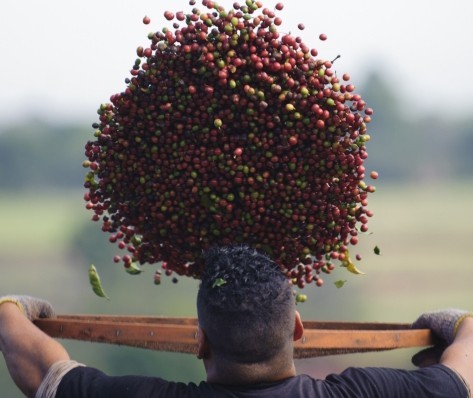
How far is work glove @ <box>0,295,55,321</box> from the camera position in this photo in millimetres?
4391

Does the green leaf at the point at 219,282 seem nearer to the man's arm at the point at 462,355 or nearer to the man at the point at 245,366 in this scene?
the man at the point at 245,366

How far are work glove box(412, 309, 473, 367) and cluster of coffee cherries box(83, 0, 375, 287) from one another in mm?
483

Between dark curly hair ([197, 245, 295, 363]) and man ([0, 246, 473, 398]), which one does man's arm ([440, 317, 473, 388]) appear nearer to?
man ([0, 246, 473, 398])

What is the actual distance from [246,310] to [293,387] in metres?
0.33

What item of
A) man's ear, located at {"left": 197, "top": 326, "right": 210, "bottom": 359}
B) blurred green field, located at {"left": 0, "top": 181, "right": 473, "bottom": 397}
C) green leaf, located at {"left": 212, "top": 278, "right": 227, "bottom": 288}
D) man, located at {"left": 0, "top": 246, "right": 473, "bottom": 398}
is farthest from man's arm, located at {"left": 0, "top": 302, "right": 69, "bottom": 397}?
blurred green field, located at {"left": 0, "top": 181, "right": 473, "bottom": 397}

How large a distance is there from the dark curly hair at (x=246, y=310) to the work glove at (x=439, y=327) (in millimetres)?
893

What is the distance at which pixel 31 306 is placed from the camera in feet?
14.6

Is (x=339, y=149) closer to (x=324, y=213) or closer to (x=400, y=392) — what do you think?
(x=324, y=213)

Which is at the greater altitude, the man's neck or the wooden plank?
the man's neck

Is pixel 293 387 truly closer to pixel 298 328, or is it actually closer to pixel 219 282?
pixel 298 328

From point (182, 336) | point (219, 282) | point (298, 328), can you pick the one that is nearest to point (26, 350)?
point (182, 336)

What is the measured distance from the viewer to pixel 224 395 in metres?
3.78

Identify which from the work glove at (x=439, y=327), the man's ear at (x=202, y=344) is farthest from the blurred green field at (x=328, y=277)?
the man's ear at (x=202, y=344)

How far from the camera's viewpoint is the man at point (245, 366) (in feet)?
12.5
